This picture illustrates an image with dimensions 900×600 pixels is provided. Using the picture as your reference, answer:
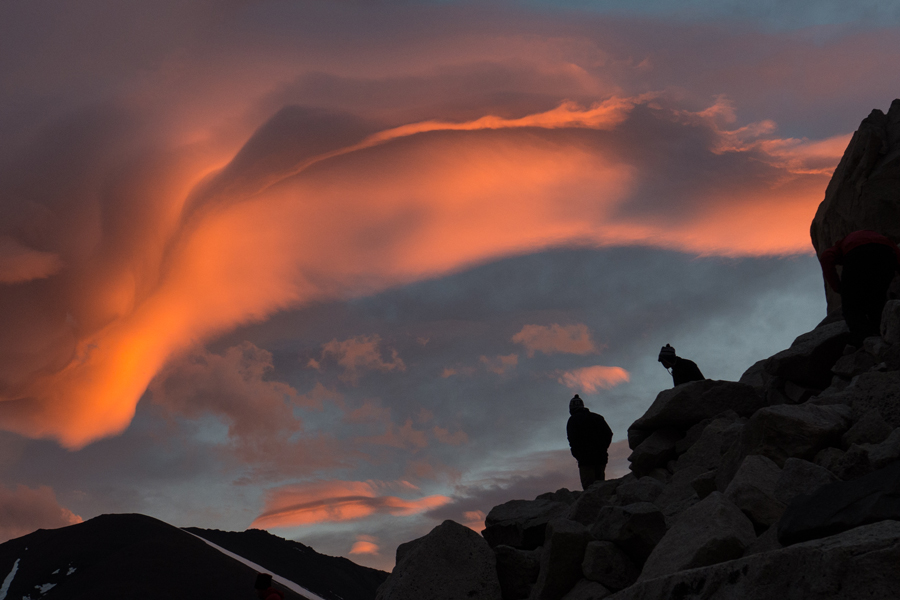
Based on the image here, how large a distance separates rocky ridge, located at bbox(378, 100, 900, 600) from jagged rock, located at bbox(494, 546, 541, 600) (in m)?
0.01

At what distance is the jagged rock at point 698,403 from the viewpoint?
11.3 m

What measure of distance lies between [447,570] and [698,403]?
5520 mm

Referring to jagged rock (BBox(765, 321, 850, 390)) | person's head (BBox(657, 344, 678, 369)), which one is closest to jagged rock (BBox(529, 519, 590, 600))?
jagged rock (BBox(765, 321, 850, 390))

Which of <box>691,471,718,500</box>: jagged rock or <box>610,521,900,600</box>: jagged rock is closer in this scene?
<box>610,521,900,600</box>: jagged rock

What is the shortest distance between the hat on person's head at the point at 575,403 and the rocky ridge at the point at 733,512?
3.52 metres

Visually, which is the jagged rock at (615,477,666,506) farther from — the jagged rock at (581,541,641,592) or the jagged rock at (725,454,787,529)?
the jagged rock at (725,454,787,529)

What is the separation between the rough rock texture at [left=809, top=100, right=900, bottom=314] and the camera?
1431 centimetres

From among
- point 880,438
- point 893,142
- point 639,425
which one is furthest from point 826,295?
point 880,438

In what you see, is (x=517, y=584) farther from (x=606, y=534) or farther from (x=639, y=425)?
(x=639, y=425)

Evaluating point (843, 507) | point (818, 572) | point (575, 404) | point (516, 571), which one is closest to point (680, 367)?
point (575, 404)

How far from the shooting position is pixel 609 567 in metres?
7.05

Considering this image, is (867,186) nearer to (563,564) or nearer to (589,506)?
(589,506)

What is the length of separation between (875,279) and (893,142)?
22.4ft

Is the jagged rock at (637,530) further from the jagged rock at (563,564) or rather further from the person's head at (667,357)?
the person's head at (667,357)
